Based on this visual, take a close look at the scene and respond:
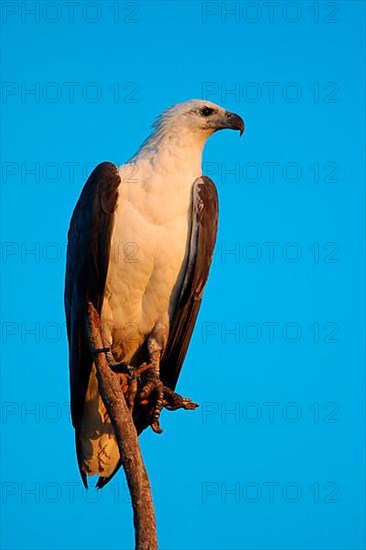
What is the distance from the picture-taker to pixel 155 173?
27.2 feet

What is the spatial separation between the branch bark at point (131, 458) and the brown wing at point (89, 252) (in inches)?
36.4

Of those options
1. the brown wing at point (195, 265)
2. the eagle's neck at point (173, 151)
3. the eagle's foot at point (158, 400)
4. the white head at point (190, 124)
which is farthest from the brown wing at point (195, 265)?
the eagle's foot at point (158, 400)

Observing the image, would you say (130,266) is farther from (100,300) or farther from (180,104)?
(180,104)

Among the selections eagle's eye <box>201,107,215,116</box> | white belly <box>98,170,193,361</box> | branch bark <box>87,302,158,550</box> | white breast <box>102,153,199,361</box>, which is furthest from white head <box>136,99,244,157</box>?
branch bark <box>87,302,158,550</box>

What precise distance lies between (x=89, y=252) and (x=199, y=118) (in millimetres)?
1689

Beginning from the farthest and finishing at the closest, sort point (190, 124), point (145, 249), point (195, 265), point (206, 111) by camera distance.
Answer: point (206, 111)
point (190, 124)
point (195, 265)
point (145, 249)

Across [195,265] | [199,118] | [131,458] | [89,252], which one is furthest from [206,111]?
[131,458]

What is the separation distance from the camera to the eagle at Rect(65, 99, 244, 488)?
26.4 ft

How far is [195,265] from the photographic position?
8.35 m

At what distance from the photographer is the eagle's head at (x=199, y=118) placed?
8758 mm

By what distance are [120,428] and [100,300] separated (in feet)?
5.57

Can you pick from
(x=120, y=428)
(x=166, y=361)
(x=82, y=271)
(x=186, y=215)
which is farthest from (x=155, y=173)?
(x=120, y=428)

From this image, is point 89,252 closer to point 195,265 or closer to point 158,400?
point 195,265

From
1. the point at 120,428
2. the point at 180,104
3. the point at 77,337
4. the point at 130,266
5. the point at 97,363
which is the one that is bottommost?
the point at 120,428
